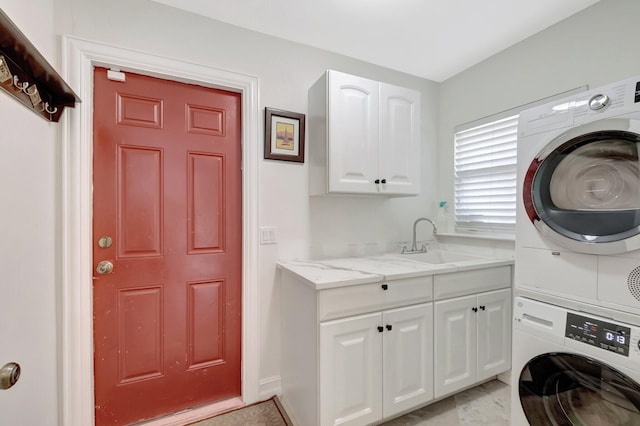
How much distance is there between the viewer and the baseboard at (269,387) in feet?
6.07

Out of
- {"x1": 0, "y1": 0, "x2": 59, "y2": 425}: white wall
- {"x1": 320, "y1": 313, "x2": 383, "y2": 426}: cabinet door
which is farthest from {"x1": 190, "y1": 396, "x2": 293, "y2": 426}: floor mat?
{"x1": 0, "y1": 0, "x2": 59, "y2": 425}: white wall

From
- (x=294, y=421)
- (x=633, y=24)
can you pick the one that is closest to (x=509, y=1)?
(x=633, y=24)

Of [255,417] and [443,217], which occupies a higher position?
[443,217]

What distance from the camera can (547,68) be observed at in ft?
6.14

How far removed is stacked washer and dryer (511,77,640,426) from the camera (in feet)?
3.27

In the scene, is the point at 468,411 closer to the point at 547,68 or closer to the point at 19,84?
the point at 547,68

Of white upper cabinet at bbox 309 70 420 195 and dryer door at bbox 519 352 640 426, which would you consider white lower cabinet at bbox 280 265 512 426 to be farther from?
white upper cabinet at bbox 309 70 420 195

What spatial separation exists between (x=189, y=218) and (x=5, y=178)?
0.84m

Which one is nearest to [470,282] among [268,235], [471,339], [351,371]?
[471,339]

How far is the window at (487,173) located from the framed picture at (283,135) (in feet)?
4.72

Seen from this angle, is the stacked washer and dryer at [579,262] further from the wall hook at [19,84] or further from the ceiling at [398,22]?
the wall hook at [19,84]

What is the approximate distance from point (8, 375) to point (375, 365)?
1.39 m

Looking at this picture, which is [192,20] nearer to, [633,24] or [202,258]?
[202,258]

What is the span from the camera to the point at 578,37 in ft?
5.63
